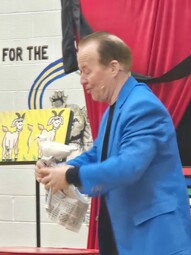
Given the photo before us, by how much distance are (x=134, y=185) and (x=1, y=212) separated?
6.36 feet

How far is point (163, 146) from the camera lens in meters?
1.47

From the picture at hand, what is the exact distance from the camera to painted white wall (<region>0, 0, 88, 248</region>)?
3.13 m

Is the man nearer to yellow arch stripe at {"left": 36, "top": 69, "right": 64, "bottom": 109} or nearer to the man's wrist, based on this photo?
the man's wrist

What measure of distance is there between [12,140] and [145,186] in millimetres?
1537

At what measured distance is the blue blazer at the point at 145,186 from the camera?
1.42 m

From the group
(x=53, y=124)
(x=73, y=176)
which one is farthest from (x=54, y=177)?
(x=53, y=124)

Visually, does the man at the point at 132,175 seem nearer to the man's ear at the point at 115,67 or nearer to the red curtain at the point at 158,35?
the man's ear at the point at 115,67

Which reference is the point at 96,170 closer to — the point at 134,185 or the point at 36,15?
the point at 134,185

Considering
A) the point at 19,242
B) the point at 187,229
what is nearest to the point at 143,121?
the point at 187,229

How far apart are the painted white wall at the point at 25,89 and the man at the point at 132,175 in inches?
60.9

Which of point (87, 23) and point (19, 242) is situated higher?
point (87, 23)

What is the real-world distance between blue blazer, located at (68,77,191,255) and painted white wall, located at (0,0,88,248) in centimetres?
162

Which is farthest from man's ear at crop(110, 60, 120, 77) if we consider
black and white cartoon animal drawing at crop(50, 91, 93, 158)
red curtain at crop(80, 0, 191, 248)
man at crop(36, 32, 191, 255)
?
black and white cartoon animal drawing at crop(50, 91, 93, 158)

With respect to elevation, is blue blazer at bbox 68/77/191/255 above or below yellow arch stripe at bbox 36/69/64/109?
above
